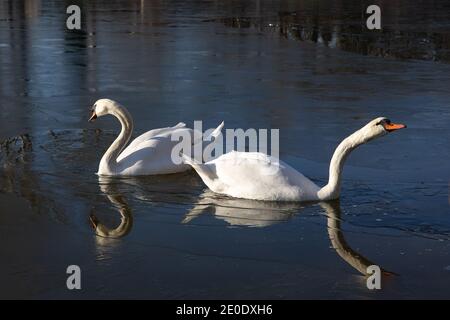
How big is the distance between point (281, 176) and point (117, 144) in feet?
6.79

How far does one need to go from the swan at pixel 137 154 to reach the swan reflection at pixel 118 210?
19 centimetres

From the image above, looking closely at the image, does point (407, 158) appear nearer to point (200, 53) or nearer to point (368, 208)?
point (368, 208)

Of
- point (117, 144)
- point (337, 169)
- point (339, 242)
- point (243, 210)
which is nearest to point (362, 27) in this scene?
point (117, 144)

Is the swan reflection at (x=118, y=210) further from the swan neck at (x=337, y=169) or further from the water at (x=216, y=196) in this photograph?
the swan neck at (x=337, y=169)

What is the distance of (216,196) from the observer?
29.2 ft

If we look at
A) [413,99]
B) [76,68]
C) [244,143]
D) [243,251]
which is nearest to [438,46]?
[413,99]

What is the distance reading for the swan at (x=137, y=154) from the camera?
31.6 feet

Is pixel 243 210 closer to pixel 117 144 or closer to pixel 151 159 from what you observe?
pixel 151 159

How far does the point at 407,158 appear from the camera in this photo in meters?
10.4

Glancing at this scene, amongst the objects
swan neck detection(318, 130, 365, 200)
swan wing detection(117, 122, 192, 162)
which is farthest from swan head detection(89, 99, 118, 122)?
swan neck detection(318, 130, 365, 200)

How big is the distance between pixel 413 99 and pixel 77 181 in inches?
258

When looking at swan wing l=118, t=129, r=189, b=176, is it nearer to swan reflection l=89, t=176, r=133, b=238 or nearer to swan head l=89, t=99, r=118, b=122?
swan reflection l=89, t=176, r=133, b=238

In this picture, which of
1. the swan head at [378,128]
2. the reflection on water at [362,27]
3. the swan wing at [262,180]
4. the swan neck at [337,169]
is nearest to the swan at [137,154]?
the swan wing at [262,180]

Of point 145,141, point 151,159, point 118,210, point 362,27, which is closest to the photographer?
point 118,210
